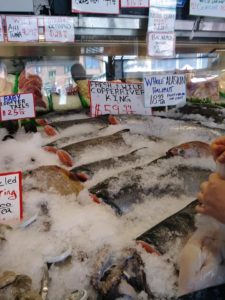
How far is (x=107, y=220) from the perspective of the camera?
51.8 inches

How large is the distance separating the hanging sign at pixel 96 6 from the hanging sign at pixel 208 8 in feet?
1.74

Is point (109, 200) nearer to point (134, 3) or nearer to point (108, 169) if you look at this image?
point (108, 169)

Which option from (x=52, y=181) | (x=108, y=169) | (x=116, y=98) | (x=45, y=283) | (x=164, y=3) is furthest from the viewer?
(x=116, y=98)

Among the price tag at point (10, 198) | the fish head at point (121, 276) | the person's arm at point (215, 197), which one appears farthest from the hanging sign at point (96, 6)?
the fish head at point (121, 276)

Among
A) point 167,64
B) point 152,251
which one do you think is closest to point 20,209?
point 152,251

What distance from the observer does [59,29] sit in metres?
2.00

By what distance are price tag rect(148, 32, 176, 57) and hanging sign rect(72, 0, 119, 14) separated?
33 cm

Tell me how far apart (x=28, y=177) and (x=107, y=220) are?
410mm

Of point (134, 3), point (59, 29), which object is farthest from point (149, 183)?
point (134, 3)

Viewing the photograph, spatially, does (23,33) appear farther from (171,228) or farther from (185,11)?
(171,228)

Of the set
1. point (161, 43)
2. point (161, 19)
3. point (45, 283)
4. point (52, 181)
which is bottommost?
point (45, 283)

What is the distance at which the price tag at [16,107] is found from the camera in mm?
2064

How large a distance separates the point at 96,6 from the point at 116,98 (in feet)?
1.85

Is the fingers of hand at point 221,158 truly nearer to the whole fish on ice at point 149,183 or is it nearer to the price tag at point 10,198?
the whole fish on ice at point 149,183
